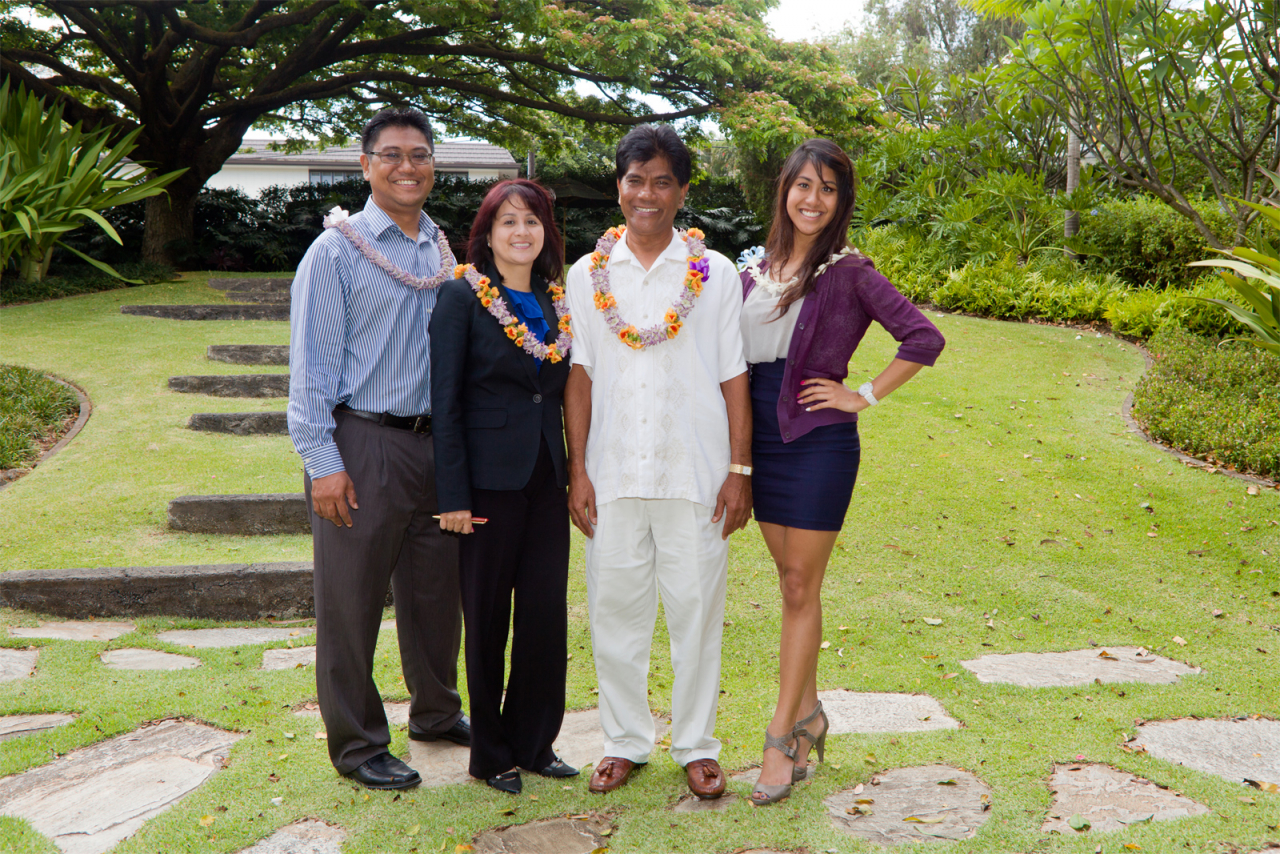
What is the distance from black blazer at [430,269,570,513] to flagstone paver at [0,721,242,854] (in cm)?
121

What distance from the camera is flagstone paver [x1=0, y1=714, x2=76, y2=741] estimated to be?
10.0 feet

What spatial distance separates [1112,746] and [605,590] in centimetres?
179

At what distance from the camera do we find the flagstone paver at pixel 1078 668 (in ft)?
12.1

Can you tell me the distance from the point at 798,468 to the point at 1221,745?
1.78 metres

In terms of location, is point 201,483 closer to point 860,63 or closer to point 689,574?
point 689,574

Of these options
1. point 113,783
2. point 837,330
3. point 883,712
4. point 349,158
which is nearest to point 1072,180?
point 883,712

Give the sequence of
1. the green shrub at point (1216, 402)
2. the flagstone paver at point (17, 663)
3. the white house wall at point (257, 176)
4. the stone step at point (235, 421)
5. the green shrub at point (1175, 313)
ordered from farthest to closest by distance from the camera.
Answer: the white house wall at point (257, 176), the green shrub at point (1175, 313), the stone step at point (235, 421), the green shrub at point (1216, 402), the flagstone paver at point (17, 663)

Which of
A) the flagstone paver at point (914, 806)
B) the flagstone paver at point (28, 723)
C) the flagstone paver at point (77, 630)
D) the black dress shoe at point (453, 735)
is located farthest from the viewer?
the flagstone paver at point (77, 630)

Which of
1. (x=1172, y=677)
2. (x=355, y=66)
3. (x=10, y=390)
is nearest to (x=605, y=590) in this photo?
(x=1172, y=677)

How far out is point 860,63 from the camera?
26.8 m

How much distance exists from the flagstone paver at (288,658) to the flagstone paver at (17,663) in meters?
0.86

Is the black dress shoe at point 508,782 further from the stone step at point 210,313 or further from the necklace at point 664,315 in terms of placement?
the stone step at point 210,313

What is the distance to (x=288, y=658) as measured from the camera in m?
3.88

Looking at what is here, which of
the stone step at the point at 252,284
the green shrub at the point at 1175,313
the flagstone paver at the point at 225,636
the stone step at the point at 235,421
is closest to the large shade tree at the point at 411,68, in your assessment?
the stone step at the point at 252,284
